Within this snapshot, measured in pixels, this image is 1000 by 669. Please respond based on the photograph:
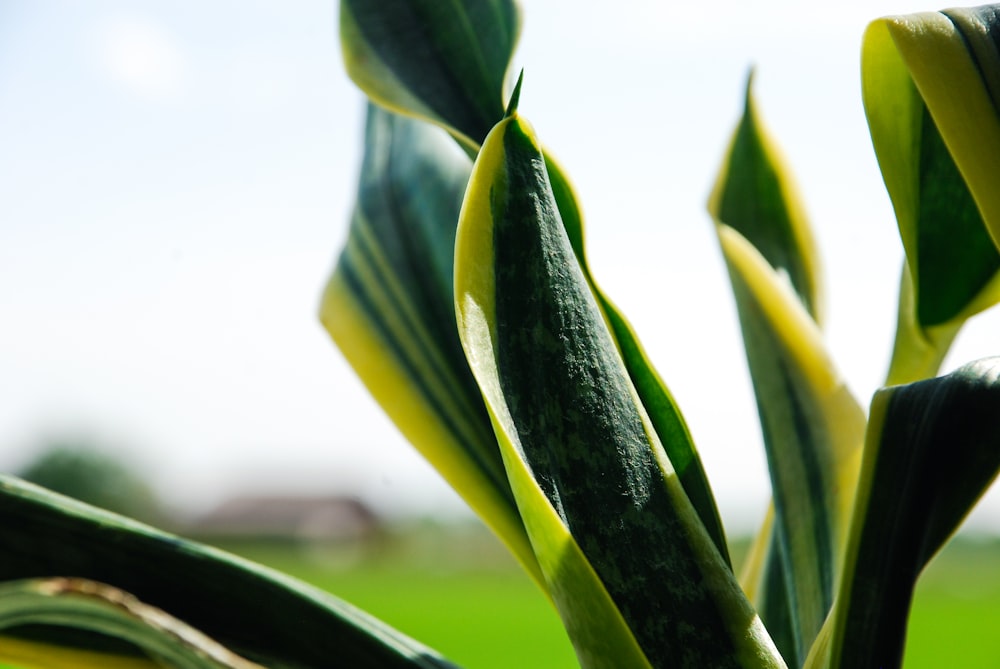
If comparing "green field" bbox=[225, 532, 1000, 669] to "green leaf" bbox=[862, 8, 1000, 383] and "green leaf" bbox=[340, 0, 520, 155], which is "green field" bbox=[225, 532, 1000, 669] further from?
"green leaf" bbox=[340, 0, 520, 155]

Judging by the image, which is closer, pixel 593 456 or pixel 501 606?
pixel 593 456

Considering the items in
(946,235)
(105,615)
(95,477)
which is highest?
(95,477)

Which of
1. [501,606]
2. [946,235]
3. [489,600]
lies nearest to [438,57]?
[946,235]

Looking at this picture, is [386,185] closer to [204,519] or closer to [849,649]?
[849,649]

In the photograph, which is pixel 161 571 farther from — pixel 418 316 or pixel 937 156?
pixel 937 156

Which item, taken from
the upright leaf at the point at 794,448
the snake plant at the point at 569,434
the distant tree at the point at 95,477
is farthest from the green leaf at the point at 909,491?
the distant tree at the point at 95,477

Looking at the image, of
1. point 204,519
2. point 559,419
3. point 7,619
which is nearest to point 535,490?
point 559,419

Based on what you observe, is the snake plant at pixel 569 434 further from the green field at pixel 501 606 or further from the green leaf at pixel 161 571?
the green field at pixel 501 606
